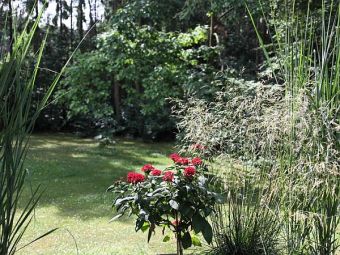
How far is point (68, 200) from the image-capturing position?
5965mm

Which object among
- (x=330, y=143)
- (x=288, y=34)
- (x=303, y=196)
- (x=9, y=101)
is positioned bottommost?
(x=303, y=196)

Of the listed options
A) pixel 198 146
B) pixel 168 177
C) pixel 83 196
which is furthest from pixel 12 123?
pixel 83 196

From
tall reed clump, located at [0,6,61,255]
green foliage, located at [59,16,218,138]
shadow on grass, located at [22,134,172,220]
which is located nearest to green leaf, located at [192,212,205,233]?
shadow on grass, located at [22,134,172,220]

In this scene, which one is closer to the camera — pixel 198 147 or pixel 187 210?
pixel 187 210

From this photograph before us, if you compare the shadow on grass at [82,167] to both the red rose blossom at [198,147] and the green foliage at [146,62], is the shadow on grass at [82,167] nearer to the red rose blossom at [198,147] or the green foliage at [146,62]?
the red rose blossom at [198,147]

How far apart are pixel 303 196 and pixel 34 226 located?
11.3 ft

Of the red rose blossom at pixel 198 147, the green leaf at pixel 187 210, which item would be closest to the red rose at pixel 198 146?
the red rose blossom at pixel 198 147

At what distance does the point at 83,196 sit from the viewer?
620 centimetres

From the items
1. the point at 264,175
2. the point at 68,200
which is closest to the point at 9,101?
the point at 264,175

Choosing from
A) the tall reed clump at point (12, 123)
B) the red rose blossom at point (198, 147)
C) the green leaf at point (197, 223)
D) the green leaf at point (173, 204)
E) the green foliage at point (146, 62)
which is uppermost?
the green foliage at point (146, 62)

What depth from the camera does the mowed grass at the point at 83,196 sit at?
397 cm

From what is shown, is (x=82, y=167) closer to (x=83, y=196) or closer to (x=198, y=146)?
(x=83, y=196)

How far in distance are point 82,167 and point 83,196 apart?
2.39m

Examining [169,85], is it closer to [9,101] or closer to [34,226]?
[34,226]
